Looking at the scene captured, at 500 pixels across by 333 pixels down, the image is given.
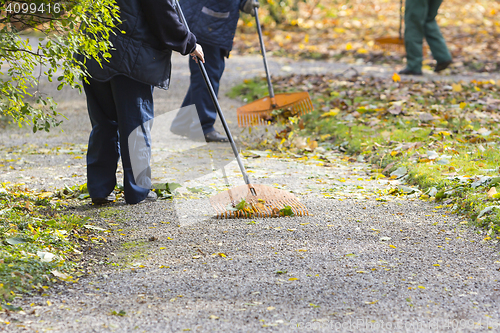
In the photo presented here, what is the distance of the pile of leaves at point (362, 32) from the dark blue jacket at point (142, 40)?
21.6 ft

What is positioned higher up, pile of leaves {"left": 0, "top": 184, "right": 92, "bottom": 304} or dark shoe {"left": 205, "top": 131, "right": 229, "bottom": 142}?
pile of leaves {"left": 0, "top": 184, "right": 92, "bottom": 304}

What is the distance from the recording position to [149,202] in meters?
3.72

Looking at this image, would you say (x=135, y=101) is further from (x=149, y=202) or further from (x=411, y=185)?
(x=411, y=185)

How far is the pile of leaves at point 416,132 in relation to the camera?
372cm

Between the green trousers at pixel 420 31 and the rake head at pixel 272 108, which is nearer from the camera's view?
the rake head at pixel 272 108

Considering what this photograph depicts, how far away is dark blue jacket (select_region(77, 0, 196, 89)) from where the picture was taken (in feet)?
10.7

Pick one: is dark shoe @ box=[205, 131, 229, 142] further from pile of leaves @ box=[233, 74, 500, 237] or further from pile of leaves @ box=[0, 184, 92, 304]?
pile of leaves @ box=[0, 184, 92, 304]

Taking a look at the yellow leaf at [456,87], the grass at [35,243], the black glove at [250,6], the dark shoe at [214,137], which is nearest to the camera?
the grass at [35,243]

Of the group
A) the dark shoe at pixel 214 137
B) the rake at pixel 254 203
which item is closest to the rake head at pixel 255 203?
the rake at pixel 254 203

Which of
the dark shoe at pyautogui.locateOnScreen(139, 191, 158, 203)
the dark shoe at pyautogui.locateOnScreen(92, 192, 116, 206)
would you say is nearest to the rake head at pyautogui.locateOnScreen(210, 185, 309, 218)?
the dark shoe at pyautogui.locateOnScreen(139, 191, 158, 203)

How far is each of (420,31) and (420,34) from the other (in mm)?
46

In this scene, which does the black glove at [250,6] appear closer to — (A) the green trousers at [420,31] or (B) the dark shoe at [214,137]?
(B) the dark shoe at [214,137]

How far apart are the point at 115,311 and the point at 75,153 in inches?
127

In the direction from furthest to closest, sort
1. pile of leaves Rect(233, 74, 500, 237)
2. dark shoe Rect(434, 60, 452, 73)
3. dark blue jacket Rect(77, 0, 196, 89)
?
dark shoe Rect(434, 60, 452, 73) < pile of leaves Rect(233, 74, 500, 237) < dark blue jacket Rect(77, 0, 196, 89)
